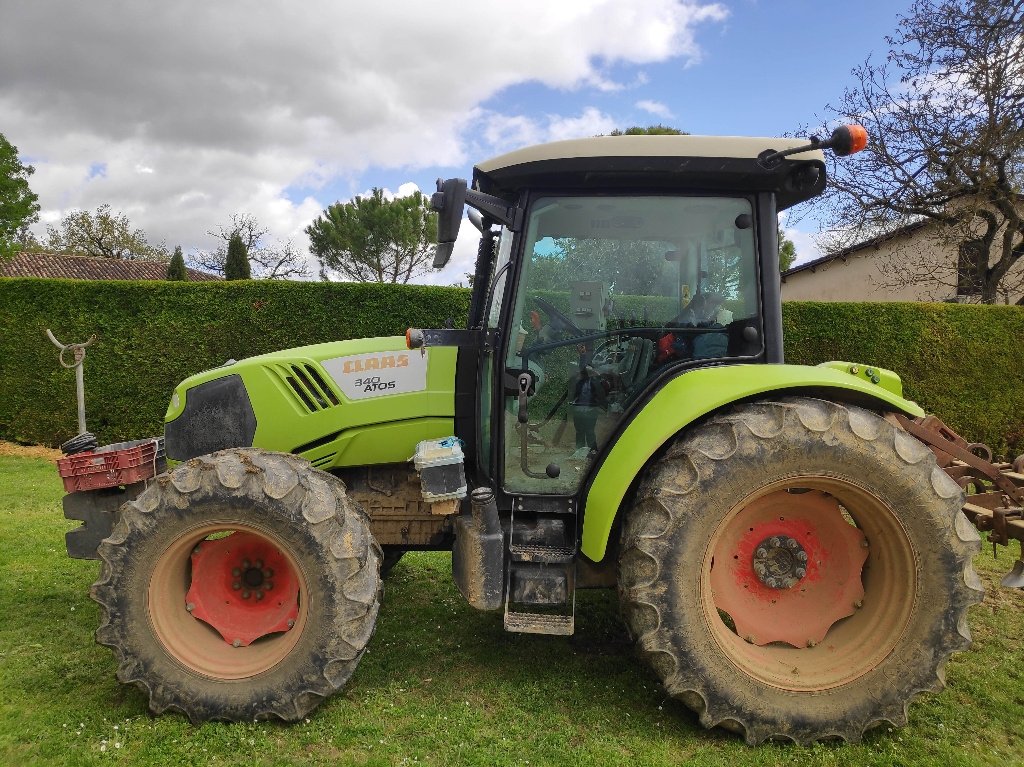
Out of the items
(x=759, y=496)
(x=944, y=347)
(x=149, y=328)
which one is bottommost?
(x=759, y=496)

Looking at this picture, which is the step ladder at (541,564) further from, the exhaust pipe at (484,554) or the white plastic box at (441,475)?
the white plastic box at (441,475)

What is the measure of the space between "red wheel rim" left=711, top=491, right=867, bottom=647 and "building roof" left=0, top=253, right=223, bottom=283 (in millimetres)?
29831

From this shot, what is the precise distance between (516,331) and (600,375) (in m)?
0.42

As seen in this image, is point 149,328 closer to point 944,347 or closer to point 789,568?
point 789,568

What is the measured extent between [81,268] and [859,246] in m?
31.0

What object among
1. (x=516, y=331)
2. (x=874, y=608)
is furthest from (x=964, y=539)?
(x=516, y=331)

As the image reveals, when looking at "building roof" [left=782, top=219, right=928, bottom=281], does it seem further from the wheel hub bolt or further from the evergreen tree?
the evergreen tree

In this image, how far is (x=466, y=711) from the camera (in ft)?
9.32

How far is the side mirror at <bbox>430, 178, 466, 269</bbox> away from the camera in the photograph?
2611 millimetres

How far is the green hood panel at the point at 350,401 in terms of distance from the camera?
322 centimetres

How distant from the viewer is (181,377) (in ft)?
31.1

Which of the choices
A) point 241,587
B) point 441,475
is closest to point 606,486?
point 441,475

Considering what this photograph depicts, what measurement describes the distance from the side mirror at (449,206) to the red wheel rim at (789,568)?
1682mm

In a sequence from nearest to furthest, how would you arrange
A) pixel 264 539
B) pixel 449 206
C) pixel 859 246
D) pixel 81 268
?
1. pixel 449 206
2. pixel 264 539
3. pixel 859 246
4. pixel 81 268
